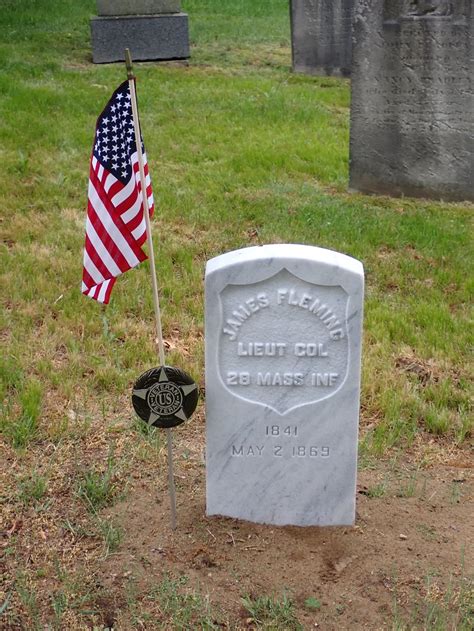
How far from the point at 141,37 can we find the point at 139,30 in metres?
0.09

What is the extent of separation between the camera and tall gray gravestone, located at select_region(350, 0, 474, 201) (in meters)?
7.24

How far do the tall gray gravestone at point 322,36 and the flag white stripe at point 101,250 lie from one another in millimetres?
8919

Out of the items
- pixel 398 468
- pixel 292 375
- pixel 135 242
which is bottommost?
pixel 398 468

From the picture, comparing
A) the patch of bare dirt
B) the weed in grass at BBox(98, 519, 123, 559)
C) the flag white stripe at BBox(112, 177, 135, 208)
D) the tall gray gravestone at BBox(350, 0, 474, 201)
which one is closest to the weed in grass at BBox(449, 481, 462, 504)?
the patch of bare dirt

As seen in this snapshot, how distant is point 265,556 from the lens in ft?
11.6

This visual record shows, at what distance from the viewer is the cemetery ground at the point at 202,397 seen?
11.0 ft

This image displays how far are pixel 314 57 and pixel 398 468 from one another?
29.1 ft

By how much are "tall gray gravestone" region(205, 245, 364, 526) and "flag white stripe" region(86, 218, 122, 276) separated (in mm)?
393

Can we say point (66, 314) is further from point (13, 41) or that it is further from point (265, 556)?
point (13, 41)

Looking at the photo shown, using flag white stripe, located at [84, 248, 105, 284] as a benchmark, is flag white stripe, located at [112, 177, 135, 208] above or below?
above

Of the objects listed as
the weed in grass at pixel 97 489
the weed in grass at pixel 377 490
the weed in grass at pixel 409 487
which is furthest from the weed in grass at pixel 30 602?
the weed in grass at pixel 409 487


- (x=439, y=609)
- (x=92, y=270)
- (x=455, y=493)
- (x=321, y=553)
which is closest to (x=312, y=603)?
(x=321, y=553)

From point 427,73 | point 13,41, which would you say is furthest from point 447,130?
point 13,41

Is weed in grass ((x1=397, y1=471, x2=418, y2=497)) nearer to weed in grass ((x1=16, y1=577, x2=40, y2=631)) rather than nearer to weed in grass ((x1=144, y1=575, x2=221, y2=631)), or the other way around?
weed in grass ((x1=144, y1=575, x2=221, y2=631))
